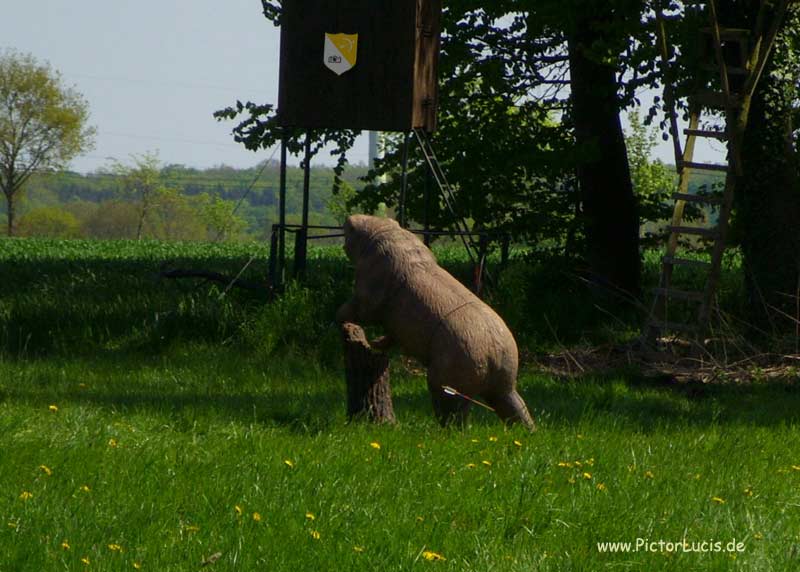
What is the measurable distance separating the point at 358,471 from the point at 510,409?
1885 mm

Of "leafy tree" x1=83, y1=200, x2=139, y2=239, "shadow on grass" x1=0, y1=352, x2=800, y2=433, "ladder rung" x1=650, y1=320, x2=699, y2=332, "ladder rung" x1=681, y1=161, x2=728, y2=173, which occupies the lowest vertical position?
"leafy tree" x1=83, y1=200, x2=139, y2=239

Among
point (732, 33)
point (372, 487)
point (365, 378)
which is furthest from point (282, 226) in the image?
point (372, 487)

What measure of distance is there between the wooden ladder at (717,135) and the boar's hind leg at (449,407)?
593cm

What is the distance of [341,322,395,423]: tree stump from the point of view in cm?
876

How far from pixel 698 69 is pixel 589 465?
9.52 m

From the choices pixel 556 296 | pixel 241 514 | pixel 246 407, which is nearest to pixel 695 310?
pixel 556 296

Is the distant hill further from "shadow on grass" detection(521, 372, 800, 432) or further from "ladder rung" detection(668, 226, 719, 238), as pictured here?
"shadow on grass" detection(521, 372, 800, 432)

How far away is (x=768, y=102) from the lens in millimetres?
15062

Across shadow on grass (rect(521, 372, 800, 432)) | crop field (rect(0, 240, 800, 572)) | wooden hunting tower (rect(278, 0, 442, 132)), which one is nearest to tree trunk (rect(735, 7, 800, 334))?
crop field (rect(0, 240, 800, 572))

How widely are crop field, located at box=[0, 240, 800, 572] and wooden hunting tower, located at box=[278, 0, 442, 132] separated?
9.04 feet

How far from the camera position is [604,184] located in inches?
719

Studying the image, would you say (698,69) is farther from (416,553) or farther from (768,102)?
(416,553)

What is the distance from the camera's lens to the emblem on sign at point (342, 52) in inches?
579

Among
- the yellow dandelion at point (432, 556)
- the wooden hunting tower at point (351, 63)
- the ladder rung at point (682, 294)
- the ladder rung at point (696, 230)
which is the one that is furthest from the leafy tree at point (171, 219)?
the yellow dandelion at point (432, 556)
